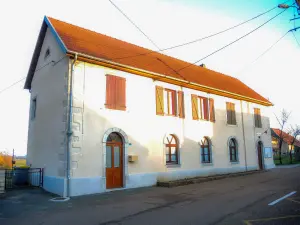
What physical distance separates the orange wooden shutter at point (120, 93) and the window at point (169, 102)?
2.32 metres

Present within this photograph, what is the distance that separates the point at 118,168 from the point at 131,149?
3.74 feet

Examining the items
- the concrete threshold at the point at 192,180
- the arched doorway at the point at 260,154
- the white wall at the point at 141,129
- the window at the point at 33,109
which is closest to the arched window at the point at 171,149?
the white wall at the point at 141,129

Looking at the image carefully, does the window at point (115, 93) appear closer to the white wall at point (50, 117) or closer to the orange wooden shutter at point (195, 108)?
the white wall at point (50, 117)

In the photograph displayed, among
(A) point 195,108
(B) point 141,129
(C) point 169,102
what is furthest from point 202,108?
(B) point 141,129

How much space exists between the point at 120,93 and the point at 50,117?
12.2ft

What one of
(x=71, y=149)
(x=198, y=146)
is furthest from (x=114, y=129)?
(x=198, y=146)

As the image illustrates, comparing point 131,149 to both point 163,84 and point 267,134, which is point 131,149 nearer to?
point 163,84

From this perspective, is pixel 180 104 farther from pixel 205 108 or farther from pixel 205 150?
pixel 205 150

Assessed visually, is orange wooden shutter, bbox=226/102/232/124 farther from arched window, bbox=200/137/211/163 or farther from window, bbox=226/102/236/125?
arched window, bbox=200/137/211/163

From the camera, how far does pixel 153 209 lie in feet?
25.4

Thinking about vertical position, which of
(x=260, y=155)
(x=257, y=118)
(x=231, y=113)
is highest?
(x=231, y=113)

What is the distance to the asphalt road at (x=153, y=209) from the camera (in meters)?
6.31

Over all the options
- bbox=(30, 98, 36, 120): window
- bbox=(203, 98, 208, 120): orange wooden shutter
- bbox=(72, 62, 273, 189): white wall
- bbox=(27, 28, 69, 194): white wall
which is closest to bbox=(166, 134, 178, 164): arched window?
bbox=(72, 62, 273, 189): white wall

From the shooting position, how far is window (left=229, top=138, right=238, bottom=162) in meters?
18.7
